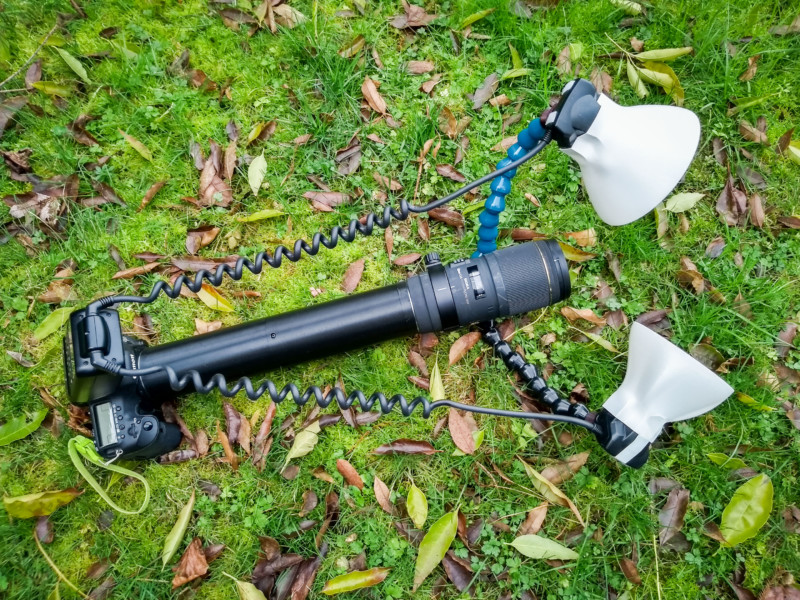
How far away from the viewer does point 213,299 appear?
90.4 inches

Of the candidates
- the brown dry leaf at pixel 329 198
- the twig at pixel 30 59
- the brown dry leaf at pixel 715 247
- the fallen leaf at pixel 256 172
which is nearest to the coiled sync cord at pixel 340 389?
the brown dry leaf at pixel 329 198

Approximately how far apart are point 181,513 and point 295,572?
52cm

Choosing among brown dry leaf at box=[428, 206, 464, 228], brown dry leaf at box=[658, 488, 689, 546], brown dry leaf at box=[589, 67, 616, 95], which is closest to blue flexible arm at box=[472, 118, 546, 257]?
brown dry leaf at box=[428, 206, 464, 228]

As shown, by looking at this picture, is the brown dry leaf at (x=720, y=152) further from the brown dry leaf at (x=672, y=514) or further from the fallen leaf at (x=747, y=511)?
the brown dry leaf at (x=672, y=514)

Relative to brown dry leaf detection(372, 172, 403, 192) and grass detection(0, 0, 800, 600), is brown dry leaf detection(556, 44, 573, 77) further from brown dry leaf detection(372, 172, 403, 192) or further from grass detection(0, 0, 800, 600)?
brown dry leaf detection(372, 172, 403, 192)

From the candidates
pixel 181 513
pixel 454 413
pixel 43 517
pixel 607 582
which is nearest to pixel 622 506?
→ pixel 607 582

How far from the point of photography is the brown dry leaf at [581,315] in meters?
2.29

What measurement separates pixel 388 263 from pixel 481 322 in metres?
0.50

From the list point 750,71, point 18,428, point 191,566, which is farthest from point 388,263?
point 750,71

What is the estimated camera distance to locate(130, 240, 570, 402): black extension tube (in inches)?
78.0

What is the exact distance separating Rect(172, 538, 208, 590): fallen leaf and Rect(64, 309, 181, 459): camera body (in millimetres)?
402

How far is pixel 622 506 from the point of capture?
83.6 inches

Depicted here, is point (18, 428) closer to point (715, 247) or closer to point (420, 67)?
point (420, 67)

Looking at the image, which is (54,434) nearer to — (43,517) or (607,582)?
(43,517)
